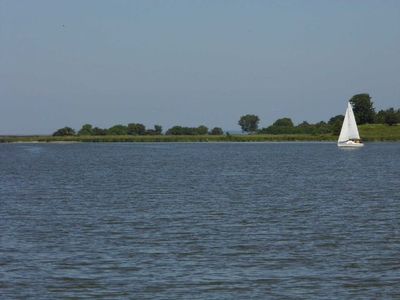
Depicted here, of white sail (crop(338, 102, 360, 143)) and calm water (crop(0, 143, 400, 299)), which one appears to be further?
white sail (crop(338, 102, 360, 143))

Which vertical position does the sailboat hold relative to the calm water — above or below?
above

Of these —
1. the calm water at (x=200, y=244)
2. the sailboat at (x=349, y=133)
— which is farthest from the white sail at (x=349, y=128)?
the calm water at (x=200, y=244)

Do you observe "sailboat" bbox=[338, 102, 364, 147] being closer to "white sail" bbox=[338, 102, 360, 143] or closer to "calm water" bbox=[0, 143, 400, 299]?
"white sail" bbox=[338, 102, 360, 143]

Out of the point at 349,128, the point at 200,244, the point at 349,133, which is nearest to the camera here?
the point at 200,244

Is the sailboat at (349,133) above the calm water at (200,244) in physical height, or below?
above

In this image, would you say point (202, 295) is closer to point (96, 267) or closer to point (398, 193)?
point (96, 267)

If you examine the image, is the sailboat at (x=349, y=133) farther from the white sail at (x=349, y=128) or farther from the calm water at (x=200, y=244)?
the calm water at (x=200, y=244)

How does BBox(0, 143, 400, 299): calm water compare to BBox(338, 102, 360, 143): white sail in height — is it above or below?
below

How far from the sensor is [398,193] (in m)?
52.3

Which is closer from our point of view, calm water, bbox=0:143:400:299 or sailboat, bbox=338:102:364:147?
calm water, bbox=0:143:400:299

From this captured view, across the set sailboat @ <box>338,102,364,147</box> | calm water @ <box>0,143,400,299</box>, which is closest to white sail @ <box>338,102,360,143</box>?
sailboat @ <box>338,102,364,147</box>

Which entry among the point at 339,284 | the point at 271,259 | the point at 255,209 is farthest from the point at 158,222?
the point at 339,284

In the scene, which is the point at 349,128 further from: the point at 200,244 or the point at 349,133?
the point at 200,244

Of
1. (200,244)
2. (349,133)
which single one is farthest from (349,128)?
(200,244)
